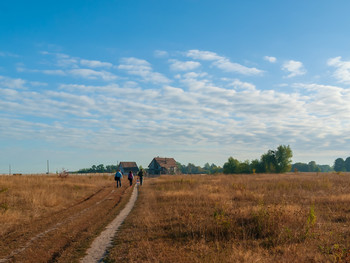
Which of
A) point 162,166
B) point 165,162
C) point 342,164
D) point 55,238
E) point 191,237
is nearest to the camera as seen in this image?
point 191,237

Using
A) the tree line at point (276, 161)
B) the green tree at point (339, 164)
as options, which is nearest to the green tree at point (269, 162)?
the tree line at point (276, 161)

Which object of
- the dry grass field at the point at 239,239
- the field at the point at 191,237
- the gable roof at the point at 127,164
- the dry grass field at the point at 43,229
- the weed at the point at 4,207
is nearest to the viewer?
the dry grass field at the point at 239,239

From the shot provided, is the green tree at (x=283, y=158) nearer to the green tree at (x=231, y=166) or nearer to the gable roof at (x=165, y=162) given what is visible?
the green tree at (x=231, y=166)

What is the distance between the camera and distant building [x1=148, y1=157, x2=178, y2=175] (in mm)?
96106

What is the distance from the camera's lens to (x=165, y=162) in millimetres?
99625

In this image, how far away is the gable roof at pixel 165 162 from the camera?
320 feet

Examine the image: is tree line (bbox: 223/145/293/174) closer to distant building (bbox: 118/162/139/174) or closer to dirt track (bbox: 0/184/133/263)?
distant building (bbox: 118/162/139/174)

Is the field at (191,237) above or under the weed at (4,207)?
under

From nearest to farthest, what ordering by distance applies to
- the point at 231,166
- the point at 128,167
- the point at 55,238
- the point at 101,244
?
the point at 101,244
the point at 55,238
the point at 231,166
the point at 128,167

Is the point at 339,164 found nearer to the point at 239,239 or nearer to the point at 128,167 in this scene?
the point at 128,167

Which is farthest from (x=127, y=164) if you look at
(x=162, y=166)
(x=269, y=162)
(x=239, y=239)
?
(x=239, y=239)

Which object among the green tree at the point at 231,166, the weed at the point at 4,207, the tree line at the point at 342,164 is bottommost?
the tree line at the point at 342,164

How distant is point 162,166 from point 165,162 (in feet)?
12.3

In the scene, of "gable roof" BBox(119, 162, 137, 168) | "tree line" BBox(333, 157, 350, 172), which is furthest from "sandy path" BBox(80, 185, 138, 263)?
"tree line" BBox(333, 157, 350, 172)
